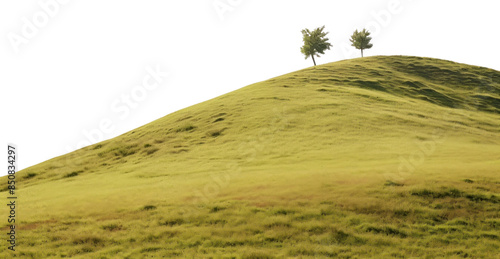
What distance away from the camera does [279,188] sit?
68.2ft

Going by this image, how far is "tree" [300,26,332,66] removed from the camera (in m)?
98.5

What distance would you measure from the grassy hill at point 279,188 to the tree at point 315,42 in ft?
169

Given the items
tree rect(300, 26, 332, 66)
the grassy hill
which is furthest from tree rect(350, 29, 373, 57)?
the grassy hill

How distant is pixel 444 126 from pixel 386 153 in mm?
17797

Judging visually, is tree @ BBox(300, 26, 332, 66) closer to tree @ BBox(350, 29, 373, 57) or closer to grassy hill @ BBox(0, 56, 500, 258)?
tree @ BBox(350, 29, 373, 57)

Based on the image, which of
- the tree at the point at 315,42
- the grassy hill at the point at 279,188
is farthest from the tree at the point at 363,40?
the grassy hill at the point at 279,188

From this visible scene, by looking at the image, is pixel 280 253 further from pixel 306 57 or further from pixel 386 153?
pixel 306 57

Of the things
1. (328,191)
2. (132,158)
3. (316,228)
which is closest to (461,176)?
(328,191)

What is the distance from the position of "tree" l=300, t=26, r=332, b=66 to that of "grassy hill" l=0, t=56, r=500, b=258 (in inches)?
2025

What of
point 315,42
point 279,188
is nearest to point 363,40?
point 315,42

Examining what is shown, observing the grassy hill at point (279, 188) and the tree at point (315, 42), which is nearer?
the grassy hill at point (279, 188)

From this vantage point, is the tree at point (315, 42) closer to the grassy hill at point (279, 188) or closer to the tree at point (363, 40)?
the tree at point (363, 40)

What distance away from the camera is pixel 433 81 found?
271 feet

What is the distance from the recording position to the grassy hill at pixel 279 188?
14719 millimetres
